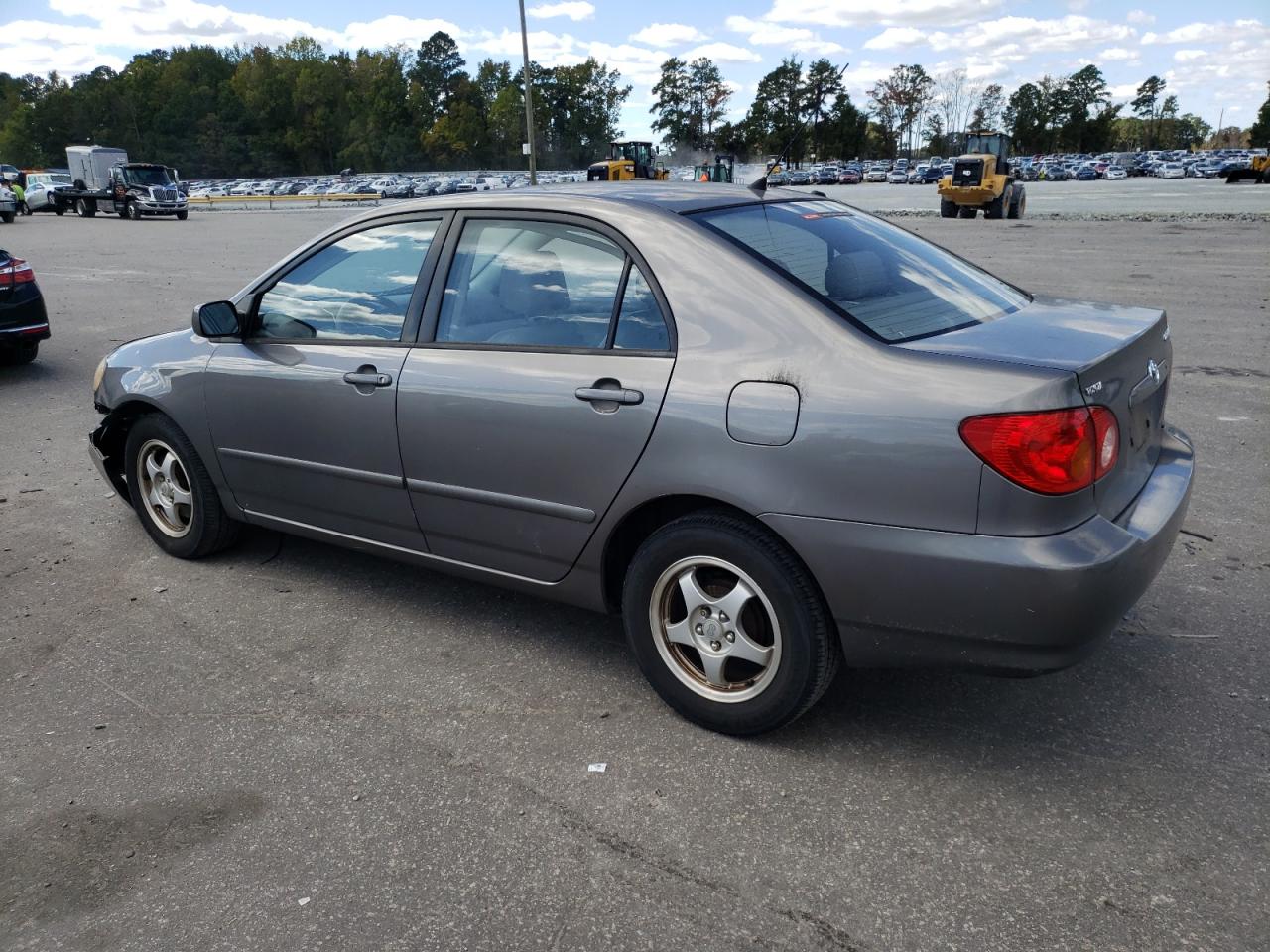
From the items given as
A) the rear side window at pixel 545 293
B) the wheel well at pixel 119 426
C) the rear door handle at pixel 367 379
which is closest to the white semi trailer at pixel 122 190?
the wheel well at pixel 119 426

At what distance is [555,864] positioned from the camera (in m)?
2.60

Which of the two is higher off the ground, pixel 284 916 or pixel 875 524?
pixel 875 524

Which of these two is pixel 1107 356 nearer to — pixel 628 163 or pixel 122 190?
pixel 628 163

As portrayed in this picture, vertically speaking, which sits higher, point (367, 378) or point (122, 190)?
point (367, 378)

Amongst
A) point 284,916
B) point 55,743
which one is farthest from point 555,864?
point 55,743

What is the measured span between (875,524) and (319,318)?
2.44 m

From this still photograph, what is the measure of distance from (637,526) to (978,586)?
1093mm

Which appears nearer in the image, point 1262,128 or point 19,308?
point 19,308

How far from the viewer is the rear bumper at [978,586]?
255cm

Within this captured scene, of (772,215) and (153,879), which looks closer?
(153,879)

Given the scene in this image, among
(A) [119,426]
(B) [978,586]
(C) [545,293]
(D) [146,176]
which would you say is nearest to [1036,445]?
(B) [978,586]

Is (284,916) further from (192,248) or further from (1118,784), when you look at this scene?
(192,248)

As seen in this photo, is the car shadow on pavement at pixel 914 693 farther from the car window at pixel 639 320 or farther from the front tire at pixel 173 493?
the car window at pixel 639 320

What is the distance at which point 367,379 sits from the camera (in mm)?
3723
